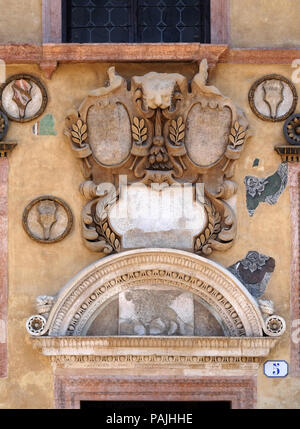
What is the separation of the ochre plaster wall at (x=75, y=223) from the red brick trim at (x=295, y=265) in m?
0.04

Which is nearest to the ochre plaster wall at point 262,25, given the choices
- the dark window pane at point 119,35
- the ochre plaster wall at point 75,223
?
the ochre plaster wall at point 75,223

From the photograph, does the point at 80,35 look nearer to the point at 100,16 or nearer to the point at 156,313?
the point at 100,16

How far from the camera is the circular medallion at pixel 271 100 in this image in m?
11.2

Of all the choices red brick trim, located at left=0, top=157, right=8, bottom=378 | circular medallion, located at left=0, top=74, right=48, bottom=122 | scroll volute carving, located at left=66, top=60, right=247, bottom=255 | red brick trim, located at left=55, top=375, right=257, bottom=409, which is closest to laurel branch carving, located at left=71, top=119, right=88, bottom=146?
scroll volute carving, located at left=66, top=60, right=247, bottom=255

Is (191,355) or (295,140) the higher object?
(295,140)

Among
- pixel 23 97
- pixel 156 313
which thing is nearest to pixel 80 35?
pixel 23 97

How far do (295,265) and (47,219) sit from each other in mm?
2078

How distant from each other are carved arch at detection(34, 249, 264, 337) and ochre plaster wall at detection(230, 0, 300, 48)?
1.91 m

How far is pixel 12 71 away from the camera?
1120 cm

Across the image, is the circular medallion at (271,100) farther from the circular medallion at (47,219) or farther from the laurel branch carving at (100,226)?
the circular medallion at (47,219)

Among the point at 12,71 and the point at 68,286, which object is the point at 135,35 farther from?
the point at 68,286

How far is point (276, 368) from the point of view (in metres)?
10.9

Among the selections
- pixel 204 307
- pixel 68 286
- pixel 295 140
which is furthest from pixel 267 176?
pixel 68 286

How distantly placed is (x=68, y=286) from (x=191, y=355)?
1143 millimetres
